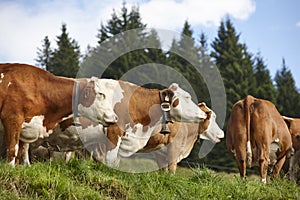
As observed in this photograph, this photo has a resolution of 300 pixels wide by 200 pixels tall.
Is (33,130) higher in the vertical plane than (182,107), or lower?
lower

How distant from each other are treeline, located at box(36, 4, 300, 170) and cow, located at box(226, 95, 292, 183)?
14975 millimetres

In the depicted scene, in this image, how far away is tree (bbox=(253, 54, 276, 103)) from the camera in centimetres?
3356

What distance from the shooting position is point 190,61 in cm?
3266

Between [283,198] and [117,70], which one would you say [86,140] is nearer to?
[283,198]

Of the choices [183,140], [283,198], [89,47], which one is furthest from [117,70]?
[283,198]

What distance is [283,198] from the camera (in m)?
7.59

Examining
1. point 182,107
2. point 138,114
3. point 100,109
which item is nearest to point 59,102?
point 100,109

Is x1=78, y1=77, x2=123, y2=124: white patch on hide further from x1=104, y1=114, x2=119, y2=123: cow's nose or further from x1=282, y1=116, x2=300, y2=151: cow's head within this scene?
x1=282, y1=116, x2=300, y2=151: cow's head

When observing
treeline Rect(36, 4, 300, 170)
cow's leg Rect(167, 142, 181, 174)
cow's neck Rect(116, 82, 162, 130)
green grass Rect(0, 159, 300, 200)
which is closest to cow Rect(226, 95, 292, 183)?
cow's leg Rect(167, 142, 181, 174)

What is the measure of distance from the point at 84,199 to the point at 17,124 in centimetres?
216

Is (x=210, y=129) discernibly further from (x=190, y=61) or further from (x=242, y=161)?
(x=190, y=61)

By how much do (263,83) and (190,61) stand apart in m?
6.05

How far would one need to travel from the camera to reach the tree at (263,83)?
33562mm

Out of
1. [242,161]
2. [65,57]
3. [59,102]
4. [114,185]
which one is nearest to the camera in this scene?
[114,185]
